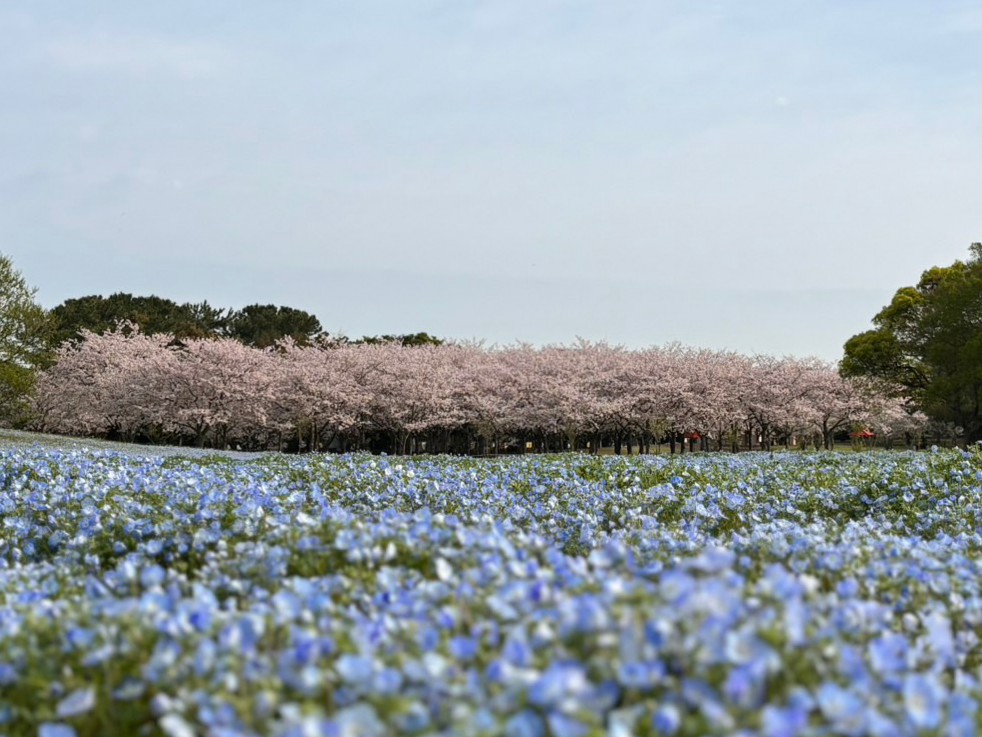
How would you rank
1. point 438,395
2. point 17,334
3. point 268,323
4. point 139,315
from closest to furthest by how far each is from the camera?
1. point 17,334
2. point 438,395
3. point 139,315
4. point 268,323

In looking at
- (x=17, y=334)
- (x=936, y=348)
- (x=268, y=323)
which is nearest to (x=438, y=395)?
(x=17, y=334)

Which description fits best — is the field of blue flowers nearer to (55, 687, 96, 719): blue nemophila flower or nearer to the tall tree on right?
(55, 687, 96, 719): blue nemophila flower

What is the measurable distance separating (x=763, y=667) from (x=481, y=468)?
36.3ft

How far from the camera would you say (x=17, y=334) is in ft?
121

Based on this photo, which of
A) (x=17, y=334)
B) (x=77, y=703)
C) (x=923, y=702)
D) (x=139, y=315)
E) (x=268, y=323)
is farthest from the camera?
(x=268, y=323)

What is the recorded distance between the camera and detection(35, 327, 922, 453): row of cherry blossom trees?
4372 cm

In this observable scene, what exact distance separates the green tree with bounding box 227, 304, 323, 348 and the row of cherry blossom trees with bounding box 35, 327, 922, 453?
88.1 ft

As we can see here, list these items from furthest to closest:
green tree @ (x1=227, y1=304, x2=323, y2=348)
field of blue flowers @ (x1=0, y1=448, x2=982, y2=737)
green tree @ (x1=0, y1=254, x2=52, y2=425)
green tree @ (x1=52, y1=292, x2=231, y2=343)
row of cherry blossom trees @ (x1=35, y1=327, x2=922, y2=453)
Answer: green tree @ (x1=227, y1=304, x2=323, y2=348) < green tree @ (x1=52, y1=292, x2=231, y2=343) < row of cherry blossom trees @ (x1=35, y1=327, x2=922, y2=453) < green tree @ (x1=0, y1=254, x2=52, y2=425) < field of blue flowers @ (x1=0, y1=448, x2=982, y2=737)

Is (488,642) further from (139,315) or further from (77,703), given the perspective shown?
(139,315)

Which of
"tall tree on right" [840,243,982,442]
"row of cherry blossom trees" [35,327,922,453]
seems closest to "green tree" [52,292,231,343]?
"row of cherry blossom trees" [35,327,922,453]

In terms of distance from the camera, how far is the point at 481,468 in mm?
13484

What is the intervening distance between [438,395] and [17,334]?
1784cm

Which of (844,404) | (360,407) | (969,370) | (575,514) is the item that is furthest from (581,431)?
(575,514)

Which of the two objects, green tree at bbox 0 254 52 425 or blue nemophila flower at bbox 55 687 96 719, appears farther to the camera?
green tree at bbox 0 254 52 425
